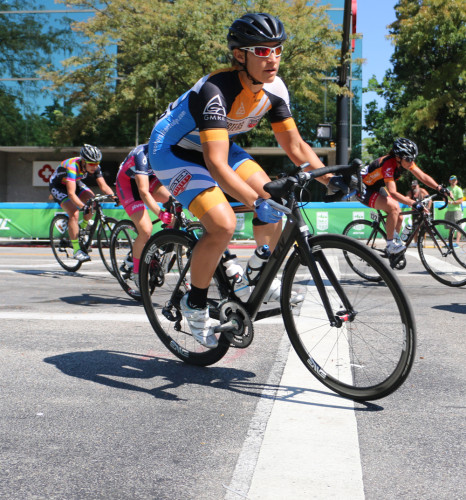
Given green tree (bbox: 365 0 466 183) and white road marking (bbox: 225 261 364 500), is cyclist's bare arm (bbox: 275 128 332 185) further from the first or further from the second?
green tree (bbox: 365 0 466 183)

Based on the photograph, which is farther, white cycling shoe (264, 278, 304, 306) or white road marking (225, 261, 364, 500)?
white cycling shoe (264, 278, 304, 306)

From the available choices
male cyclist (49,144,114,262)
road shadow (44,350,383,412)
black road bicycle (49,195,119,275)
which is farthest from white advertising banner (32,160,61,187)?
road shadow (44,350,383,412)

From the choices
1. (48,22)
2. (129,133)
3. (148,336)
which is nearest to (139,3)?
(129,133)

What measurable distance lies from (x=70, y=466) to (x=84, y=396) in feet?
3.29

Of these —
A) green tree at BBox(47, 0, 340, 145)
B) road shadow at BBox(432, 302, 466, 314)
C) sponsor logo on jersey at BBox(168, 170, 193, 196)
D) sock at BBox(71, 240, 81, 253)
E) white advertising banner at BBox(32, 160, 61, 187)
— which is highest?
green tree at BBox(47, 0, 340, 145)

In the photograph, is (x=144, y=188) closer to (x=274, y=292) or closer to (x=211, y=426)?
(x=274, y=292)

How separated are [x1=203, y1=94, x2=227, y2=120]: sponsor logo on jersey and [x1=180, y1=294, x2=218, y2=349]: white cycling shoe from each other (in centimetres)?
114

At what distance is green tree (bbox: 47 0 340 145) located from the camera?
22.7 meters

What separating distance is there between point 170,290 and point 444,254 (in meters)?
5.24

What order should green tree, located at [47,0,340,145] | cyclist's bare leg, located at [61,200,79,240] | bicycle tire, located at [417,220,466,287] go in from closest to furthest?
bicycle tire, located at [417,220,466,287] → cyclist's bare leg, located at [61,200,79,240] → green tree, located at [47,0,340,145]

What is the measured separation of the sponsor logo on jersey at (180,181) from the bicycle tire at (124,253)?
3.26m

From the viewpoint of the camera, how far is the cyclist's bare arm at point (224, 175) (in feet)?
12.0

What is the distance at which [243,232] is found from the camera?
62.7 feet

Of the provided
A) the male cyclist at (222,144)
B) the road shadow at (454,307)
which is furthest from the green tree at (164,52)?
the male cyclist at (222,144)
